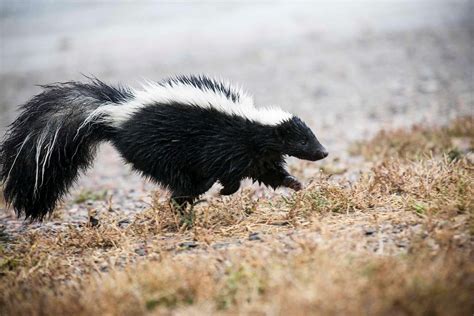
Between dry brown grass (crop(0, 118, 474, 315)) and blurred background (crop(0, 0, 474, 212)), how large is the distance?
355 cm

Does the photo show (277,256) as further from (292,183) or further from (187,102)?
(187,102)

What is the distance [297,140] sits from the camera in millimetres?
6531

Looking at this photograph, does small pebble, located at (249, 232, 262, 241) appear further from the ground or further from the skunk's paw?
the skunk's paw

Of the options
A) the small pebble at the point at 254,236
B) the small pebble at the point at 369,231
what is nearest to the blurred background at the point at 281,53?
the small pebble at the point at 254,236

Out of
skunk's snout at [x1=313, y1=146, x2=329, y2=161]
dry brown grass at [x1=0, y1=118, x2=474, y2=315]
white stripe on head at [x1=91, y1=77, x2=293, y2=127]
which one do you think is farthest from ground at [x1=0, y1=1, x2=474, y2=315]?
white stripe on head at [x1=91, y1=77, x2=293, y2=127]

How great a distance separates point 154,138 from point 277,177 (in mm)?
1555

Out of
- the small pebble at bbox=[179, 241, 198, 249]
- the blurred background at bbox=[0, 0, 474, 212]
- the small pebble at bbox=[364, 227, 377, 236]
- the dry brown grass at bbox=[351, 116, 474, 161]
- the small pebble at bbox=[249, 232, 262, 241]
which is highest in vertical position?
the blurred background at bbox=[0, 0, 474, 212]

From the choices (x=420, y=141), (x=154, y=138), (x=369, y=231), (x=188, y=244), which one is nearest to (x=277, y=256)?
(x=369, y=231)

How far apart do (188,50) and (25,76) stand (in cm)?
550

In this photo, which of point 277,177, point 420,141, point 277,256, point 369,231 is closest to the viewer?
point 277,256

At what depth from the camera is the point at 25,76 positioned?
19.2 metres

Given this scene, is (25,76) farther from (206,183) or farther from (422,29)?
(206,183)

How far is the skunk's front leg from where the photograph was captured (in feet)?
22.2

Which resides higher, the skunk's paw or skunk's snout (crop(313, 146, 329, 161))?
skunk's snout (crop(313, 146, 329, 161))
